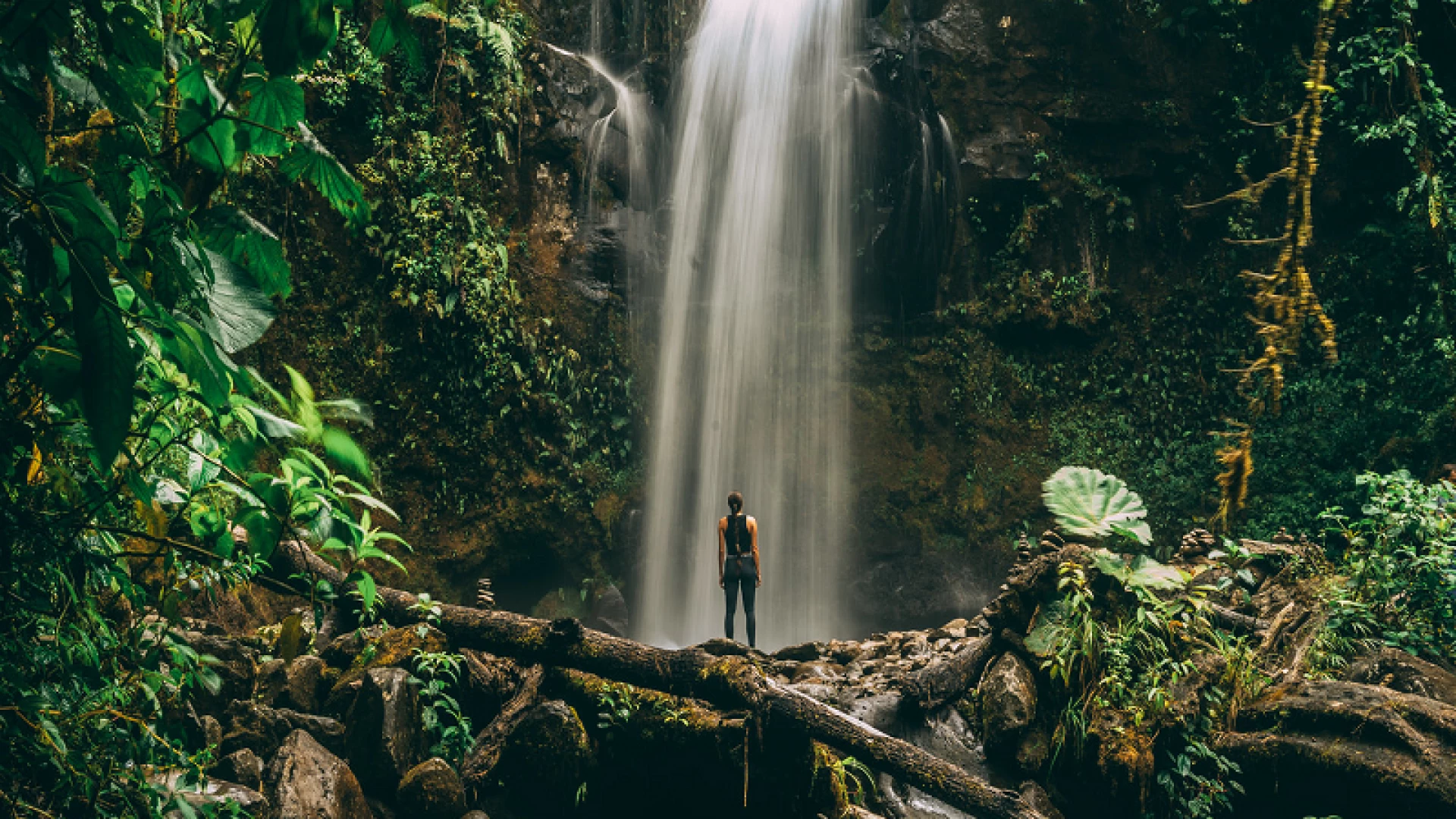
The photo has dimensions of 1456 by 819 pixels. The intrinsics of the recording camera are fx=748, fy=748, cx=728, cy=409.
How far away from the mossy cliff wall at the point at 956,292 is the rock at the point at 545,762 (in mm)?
4490

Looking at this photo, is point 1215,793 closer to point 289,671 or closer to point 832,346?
point 289,671

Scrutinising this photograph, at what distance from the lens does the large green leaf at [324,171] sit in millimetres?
1255

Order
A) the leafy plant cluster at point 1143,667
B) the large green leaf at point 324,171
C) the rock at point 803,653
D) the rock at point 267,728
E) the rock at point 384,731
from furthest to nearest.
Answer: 1. the rock at point 803,653
2. the leafy plant cluster at point 1143,667
3. the rock at point 384,731
4. the rock at point 267,728
5. the large green leaf at point 324,171

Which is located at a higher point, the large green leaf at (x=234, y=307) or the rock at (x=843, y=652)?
the large green leaf at (x=234, y=307)

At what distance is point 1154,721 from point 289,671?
4.58 meters

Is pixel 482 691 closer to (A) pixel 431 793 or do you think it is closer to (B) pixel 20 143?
(A) pixel 431 793

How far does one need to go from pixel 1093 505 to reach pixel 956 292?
222 inches

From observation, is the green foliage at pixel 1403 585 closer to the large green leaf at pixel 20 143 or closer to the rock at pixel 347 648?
the rock at pixel 347 648

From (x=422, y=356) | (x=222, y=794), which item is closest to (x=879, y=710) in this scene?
(x=222, y=794)

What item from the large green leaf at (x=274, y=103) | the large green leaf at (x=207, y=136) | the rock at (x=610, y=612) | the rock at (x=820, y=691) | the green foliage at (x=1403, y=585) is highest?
the large green leaf at (x=274, y=103)

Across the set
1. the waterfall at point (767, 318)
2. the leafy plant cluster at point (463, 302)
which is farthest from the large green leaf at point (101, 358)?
the waterfall at point (767, 318)

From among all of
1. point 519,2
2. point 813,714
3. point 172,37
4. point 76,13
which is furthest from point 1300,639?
point 519,2

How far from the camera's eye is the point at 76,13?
1913 millimetres

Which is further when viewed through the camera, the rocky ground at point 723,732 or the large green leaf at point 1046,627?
the large green leaf at point 1046,627
